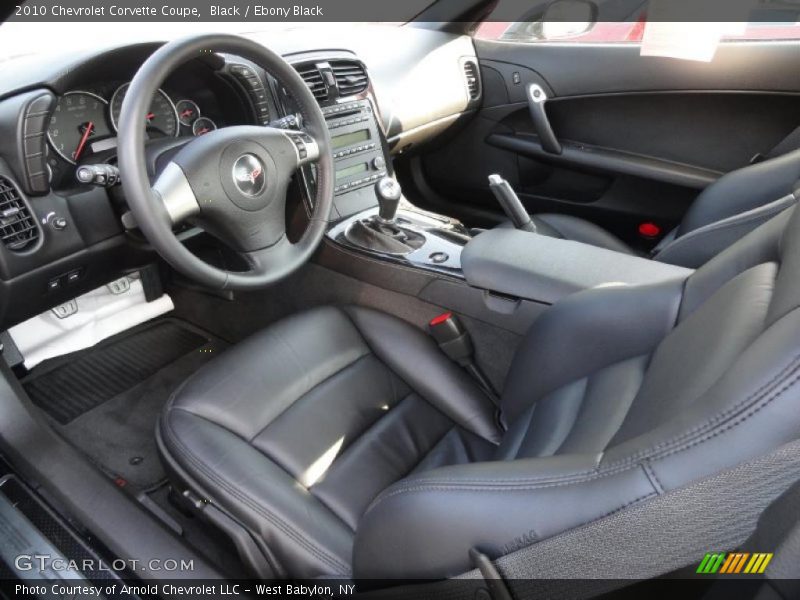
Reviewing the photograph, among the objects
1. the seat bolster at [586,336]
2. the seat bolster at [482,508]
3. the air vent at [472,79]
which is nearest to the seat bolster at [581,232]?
the air vent at [472,79]

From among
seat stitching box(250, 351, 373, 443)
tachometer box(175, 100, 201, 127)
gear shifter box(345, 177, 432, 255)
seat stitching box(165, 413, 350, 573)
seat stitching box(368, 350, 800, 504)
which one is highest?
tachometer box(175, 100, 201, 127)

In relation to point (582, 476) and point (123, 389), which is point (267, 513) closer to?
point (582, 476)

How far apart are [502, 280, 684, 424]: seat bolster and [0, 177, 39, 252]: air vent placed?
3.18ft

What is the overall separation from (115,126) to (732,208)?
138 centimetres

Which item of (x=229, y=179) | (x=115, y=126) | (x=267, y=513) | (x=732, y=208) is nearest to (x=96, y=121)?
(x=115, y=126)

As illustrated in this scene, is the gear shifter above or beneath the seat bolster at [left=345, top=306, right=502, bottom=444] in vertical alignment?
above

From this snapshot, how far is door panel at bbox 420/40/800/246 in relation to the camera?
1953mm

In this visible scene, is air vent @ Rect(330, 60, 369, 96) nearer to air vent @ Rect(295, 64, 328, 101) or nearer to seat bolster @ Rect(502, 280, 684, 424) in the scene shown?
air vent @ Rect(295, 64, 328, 101)

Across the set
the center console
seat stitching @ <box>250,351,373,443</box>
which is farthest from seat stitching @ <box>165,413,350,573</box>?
the center console

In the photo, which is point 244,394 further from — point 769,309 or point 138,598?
point 769,309

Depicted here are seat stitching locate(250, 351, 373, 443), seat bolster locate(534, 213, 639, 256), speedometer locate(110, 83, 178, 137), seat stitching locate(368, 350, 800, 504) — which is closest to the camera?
seat stitching locate(368, 350, 800, 504)

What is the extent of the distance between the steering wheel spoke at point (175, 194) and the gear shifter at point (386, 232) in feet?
1.80

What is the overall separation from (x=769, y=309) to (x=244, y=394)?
0.90m

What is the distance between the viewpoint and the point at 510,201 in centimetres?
167
